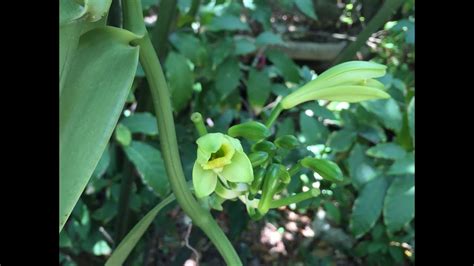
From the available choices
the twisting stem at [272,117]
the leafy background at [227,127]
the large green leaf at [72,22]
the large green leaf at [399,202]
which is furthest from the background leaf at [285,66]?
the large green leaf at [72,22]

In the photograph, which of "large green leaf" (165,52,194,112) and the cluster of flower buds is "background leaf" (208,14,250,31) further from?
the cluster of flower buds

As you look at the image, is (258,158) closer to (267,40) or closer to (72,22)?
(72,22)

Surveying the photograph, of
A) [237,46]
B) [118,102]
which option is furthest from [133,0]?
[237,46]

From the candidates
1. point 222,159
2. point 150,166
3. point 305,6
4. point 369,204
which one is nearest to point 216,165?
point 222,159

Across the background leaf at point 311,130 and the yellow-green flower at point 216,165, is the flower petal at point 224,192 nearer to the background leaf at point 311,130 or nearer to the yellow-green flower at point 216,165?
the yellow-green flower at point 216,165
